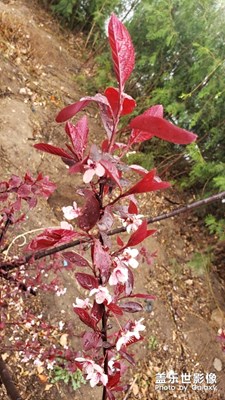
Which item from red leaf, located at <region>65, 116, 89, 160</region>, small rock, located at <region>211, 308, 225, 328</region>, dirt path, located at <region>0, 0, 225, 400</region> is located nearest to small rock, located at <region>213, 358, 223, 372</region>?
dirt path, located at <region>0, 0, 225, 400</region>

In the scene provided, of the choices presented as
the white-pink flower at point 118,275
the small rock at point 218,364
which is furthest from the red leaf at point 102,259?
the small rock at point 218,364

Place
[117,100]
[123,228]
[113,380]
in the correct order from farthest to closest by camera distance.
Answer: [123,228], [113,380], [117,100]

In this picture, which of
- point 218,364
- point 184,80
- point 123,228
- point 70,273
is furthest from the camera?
point 184,80

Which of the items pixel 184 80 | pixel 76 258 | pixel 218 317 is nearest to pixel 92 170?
pixel 76 258

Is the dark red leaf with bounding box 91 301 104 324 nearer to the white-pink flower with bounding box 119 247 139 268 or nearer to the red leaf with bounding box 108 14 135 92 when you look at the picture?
the white-pink flower with bounding box 119 247 139 268

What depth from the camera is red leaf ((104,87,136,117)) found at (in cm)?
75

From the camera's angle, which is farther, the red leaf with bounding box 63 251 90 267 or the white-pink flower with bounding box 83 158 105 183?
the red leaf with bounding box 63 251 90 267

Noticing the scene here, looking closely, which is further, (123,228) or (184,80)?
(184,80)

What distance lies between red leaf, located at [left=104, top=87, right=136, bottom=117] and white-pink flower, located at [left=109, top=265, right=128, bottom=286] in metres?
0.33

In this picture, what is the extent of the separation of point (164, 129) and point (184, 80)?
327cm

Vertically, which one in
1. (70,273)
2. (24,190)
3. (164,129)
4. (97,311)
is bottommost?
(70,273)

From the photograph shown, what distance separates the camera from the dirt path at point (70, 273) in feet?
8.82

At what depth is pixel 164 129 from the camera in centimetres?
65

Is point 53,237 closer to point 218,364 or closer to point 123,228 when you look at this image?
point 123,228
